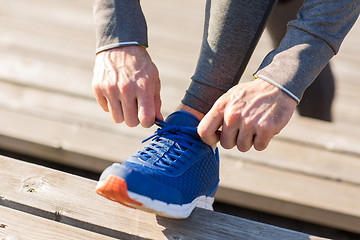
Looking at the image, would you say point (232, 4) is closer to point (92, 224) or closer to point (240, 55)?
point (240, 55)

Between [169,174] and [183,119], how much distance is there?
0.60 feet

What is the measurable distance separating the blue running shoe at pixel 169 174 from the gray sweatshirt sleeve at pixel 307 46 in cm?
21

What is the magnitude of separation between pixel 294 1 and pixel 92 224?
0.90 metres

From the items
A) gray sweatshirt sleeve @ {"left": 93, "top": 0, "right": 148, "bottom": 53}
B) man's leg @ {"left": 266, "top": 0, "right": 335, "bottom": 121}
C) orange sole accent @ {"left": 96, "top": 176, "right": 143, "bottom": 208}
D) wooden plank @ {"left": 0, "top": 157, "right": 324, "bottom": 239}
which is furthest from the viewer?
man's leg @ {"left": 266, "top": 0, "right": 335, "bottom": 121}

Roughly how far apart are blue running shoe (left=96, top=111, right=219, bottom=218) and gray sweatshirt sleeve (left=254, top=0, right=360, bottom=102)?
215 mm

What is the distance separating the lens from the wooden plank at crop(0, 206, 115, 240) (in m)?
0.79

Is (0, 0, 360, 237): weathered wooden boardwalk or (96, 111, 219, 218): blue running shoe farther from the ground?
(96, 111, 219, 218): blue running shoe

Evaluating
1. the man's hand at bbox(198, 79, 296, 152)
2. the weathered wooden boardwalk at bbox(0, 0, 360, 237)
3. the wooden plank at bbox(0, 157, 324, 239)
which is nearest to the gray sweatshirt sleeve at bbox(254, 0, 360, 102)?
the man's hand at bbox(198, 79, 296, 152)

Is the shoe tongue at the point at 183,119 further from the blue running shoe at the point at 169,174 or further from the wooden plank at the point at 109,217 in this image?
the wooden plank at the point at 109,217

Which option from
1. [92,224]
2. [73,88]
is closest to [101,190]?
[92,224]

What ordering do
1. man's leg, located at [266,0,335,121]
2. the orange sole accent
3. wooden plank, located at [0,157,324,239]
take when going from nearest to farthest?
the orange sole accent → wooden plank, located at [0,157,324,239] → man's leg, located at [266,0,335,121]

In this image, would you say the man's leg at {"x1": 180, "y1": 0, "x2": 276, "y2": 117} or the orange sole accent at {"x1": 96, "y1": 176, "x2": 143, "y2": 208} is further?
the man's leg at {"x1": 180, "y1": 0, "x2": 276, "y2": 117}

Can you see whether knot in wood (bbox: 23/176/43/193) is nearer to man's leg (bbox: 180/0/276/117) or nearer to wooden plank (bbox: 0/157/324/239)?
wooden plank (bbox: 0/157/324/239)

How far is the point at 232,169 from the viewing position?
4.66 feet
